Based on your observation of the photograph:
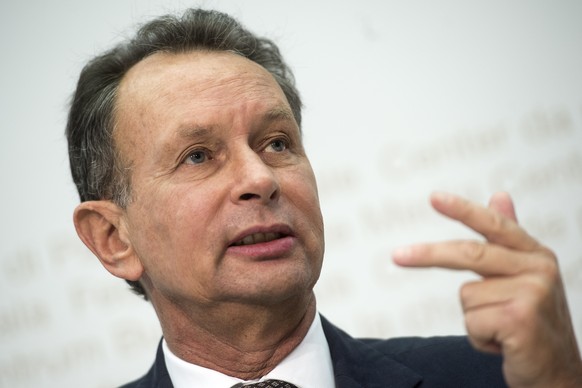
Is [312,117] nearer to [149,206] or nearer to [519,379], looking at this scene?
[149,206]

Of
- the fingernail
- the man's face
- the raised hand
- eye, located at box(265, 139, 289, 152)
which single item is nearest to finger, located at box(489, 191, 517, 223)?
the raised hand

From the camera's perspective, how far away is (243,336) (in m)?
2.26

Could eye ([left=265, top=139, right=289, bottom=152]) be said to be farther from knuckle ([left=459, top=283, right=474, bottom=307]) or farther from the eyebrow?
knuckle ([left=459, top=283, right=474, bottom=307])

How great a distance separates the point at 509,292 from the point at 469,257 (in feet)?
0.41

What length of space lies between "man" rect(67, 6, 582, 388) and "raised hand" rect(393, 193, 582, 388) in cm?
16

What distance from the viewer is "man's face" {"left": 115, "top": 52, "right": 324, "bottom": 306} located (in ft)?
6.87

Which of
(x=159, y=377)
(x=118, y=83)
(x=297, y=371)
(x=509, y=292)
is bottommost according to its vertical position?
(x=159, y=377)

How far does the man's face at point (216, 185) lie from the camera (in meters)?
2.09

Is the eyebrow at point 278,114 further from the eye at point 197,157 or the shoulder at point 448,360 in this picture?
the shoulder at point 448,360

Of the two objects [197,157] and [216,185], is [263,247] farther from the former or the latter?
[197,157]

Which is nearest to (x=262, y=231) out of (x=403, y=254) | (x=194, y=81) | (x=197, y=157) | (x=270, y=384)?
(x=197, y=157)

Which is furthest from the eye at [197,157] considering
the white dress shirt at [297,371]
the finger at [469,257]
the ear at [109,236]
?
the finger at [469,257]

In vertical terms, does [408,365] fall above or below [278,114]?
below

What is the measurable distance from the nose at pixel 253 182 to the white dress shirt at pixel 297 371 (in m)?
0.49
